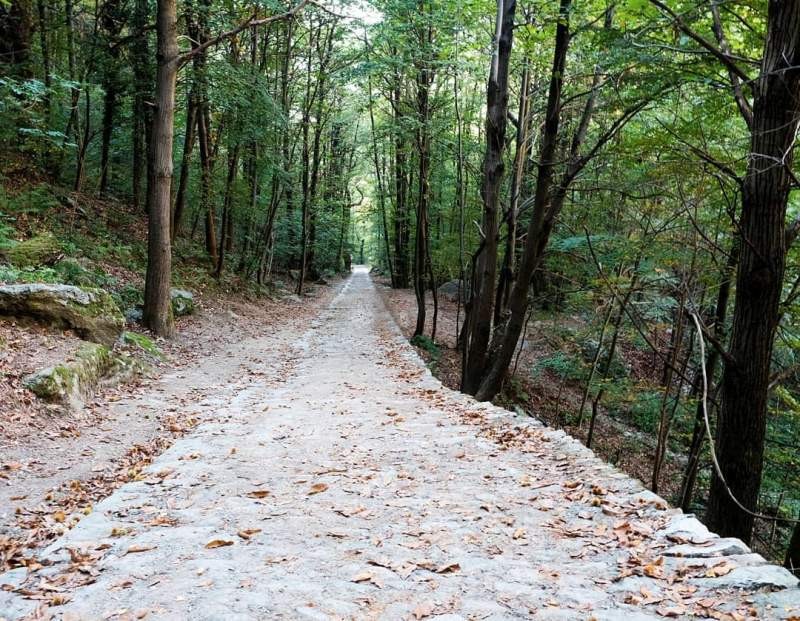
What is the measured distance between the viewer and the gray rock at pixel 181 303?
42.0ft

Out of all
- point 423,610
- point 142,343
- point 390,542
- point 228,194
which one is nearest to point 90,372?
point 142,343

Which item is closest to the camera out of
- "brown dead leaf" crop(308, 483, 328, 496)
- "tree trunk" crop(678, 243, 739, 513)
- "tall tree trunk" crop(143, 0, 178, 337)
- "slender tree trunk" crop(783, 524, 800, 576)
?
"brown dead leaf" crop(308, 483, 328, 496)

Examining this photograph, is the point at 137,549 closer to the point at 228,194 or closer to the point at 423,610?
the point at 423,610

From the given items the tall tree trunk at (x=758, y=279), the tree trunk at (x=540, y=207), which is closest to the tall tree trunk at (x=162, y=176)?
the tree trunk at (x=540, y=207)

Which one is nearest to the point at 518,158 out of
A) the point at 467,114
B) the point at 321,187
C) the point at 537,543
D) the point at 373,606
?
the point at 467,114

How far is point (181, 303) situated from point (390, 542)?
11.0 meters

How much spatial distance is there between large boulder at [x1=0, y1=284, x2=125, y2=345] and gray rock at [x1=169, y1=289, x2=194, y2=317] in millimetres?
4035

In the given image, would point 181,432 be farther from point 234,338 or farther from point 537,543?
point 234,338

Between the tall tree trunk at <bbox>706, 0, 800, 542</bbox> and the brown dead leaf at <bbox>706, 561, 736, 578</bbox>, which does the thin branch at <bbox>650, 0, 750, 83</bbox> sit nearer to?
the tall tree trunk at <bbox>706, 0, 800, 542</bbox>

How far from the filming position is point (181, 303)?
1306 centimetres

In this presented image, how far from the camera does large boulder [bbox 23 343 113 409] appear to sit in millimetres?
6066

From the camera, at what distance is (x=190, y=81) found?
555 inches

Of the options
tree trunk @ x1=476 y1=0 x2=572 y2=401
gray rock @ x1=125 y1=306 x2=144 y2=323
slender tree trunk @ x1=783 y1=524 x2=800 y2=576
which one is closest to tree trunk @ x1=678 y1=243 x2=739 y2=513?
slender tree trunk @ x1=783 y1=524 x2=800 y2=576

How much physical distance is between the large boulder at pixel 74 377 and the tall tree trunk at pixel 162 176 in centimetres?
304
